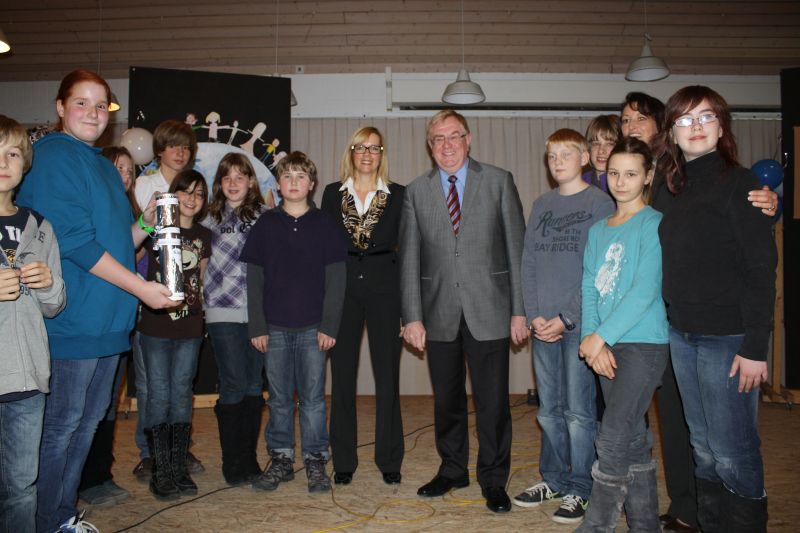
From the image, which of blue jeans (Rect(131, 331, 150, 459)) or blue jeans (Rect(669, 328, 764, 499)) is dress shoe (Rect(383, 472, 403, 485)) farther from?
blue jeans (Rect(669, 328, 764, 499))

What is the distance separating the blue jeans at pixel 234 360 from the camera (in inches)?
123

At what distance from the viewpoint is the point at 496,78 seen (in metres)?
6.40

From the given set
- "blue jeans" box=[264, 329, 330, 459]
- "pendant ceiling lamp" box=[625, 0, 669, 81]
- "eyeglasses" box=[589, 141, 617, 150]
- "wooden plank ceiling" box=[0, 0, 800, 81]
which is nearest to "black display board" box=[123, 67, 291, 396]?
"wooden plank ceiling" box=[0, 0, 800, 81]

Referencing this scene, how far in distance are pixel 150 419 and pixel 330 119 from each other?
4242 millimetres

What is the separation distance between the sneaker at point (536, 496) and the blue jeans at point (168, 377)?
173cm

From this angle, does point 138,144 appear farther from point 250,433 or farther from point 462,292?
point 462,292

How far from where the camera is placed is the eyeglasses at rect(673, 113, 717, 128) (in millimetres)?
2113

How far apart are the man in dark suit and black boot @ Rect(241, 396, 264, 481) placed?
0.93 metres

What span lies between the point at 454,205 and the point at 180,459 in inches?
76.0

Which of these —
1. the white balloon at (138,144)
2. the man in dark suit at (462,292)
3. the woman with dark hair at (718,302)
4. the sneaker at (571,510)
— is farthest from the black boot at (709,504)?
the white balloon at (138,144)

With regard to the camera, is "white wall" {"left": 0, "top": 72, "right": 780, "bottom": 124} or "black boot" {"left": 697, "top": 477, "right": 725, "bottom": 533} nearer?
"black boot" {"left": 697, "top": 477, "right": 725, "bottom": 533}

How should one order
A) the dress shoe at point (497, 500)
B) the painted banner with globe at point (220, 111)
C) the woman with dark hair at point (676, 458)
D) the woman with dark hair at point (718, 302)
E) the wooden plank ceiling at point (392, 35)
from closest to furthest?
the woman with dark hair at point (718, 302) < the woman with dark hair at point (676, 458) < the dress shoe at point (497, 500) < the painted banner with globe at point (220, 111) < the wooden plank ceiling at point (392, 35)

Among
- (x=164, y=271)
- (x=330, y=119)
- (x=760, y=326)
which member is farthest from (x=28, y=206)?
(x=330, y=119)

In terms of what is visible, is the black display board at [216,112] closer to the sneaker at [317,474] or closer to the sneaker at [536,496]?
the sneaker at [317,474]
